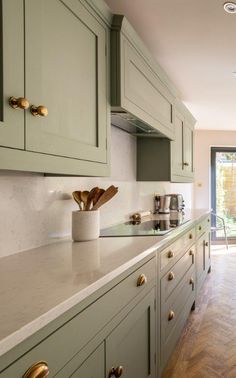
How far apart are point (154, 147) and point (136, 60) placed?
122cm

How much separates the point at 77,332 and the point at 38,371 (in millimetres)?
186

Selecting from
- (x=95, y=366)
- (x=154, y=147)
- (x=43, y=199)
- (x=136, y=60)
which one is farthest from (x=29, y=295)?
(x=154, y=147)

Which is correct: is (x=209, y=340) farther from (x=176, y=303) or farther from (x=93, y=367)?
(x=93, y=367)

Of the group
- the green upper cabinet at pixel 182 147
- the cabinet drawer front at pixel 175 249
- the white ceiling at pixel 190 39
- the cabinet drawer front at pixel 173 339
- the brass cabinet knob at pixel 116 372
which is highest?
the white ceiling at pixel 190 39

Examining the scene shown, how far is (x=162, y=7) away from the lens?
180cm

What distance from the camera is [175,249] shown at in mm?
2033

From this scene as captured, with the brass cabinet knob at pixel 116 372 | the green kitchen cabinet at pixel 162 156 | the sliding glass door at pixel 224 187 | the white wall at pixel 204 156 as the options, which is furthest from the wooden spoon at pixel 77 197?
the sliding glass door at pixel 224 187

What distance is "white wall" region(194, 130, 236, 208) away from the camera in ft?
19.3

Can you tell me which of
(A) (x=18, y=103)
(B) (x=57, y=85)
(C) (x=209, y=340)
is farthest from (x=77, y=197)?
(C) (x=209, y=340)

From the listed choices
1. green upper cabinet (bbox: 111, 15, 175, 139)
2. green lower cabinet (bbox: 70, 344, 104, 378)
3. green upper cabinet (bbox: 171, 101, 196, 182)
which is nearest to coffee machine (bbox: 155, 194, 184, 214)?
green upper cabinet (bbox: 171, 101, 196, 182)

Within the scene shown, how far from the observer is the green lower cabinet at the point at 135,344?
1.07 m

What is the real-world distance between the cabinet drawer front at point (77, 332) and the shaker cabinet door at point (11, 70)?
0.54 m

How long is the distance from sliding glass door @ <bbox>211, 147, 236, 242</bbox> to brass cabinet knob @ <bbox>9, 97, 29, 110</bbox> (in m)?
5.51

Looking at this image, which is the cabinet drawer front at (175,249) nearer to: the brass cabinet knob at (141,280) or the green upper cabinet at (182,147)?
the brass cabinet knob at (141,280)
